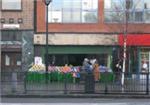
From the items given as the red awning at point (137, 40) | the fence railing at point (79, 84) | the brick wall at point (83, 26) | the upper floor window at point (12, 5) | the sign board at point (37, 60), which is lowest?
the fence railing at point (79, 84)

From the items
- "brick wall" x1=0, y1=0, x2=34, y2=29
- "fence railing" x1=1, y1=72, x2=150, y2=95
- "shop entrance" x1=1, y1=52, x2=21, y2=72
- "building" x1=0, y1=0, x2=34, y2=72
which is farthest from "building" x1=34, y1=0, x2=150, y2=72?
"fence railing" x1=1, y1=72, x2=150, y2=95

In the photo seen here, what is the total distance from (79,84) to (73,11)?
16669 millimetres

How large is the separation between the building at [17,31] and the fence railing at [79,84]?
49.1ft

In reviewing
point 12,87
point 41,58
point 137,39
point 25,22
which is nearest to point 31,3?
point 25,22

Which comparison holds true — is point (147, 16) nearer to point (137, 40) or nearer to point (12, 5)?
point (137, 40)

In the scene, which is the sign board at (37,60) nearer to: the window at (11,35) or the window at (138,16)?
the window at (11,35)

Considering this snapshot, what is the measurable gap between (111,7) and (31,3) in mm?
6329

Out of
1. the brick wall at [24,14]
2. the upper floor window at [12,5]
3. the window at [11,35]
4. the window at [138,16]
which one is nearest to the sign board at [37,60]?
the window at [11,35]

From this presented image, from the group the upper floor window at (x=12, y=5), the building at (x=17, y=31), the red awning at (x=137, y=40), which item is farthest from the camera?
the upper floor window at (x=12, y=5)

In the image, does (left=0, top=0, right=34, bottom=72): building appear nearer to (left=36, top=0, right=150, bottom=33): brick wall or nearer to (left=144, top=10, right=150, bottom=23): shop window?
(left=36, top=0, right=150, bottom=33): brick wall

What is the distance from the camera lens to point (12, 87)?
88.6 ft

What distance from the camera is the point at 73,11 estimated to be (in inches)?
1695

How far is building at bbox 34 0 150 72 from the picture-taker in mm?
42219

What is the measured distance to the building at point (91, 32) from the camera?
42219 millimetres
